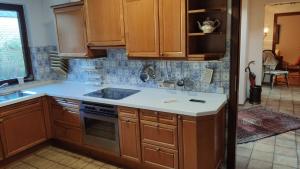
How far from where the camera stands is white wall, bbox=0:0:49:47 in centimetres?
361

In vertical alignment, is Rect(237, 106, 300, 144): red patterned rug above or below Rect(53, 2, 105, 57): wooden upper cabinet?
below

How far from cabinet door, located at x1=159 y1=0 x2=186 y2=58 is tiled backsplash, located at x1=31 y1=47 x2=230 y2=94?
0.36m

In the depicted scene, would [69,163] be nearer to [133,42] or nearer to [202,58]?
[133,42]

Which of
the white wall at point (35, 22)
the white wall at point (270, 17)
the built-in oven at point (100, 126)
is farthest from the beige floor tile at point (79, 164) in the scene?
the white wall at point (270, 17)

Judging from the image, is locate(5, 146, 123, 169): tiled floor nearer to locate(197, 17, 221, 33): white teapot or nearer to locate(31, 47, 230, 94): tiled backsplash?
locate(31, 47, 230, 94): tiled backsplash

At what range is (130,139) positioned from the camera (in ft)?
8.51

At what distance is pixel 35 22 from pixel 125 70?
1.77m

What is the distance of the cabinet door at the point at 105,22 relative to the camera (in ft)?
8.90

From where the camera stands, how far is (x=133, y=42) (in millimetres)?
2668

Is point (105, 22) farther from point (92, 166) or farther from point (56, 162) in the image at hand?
point (56, 162)

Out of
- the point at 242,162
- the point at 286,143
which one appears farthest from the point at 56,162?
the point at 286,143

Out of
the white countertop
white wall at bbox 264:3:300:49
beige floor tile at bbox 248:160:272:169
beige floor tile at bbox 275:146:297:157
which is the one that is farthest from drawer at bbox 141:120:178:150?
white wall at bbox 264:3:300:49

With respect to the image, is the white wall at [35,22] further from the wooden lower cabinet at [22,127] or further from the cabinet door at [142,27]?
the cabinet door at [142,27]

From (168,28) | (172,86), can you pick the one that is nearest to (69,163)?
(172,86)
